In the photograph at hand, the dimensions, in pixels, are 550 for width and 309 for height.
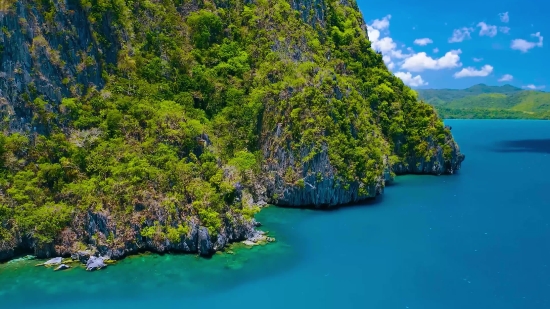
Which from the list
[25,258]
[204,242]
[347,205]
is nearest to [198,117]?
[204,242]

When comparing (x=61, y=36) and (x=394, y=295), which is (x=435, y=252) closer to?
(x=394, y=295)

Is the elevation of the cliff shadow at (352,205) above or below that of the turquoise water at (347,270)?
above

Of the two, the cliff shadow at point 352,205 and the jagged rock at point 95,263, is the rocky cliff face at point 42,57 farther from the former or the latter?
the cliff shadow at point 352,205

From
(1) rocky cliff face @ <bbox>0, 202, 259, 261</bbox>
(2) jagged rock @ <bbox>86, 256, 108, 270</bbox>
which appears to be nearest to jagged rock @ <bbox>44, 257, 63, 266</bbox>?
(1) rocky cliff face @ <bbox>0, 202, 259, 261</bbox>

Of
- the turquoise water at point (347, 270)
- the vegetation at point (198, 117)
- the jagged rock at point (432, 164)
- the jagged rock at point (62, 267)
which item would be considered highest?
the vegetation at point (198, 117)

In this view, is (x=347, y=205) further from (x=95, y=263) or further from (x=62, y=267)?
(x=62, y=267)

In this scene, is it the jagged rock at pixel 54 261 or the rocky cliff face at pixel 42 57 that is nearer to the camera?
the jagged rock at pixel 54 261

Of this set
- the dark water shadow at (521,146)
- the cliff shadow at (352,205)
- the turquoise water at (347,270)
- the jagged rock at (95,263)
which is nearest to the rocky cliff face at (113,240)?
the jagged rock at (95,263)
